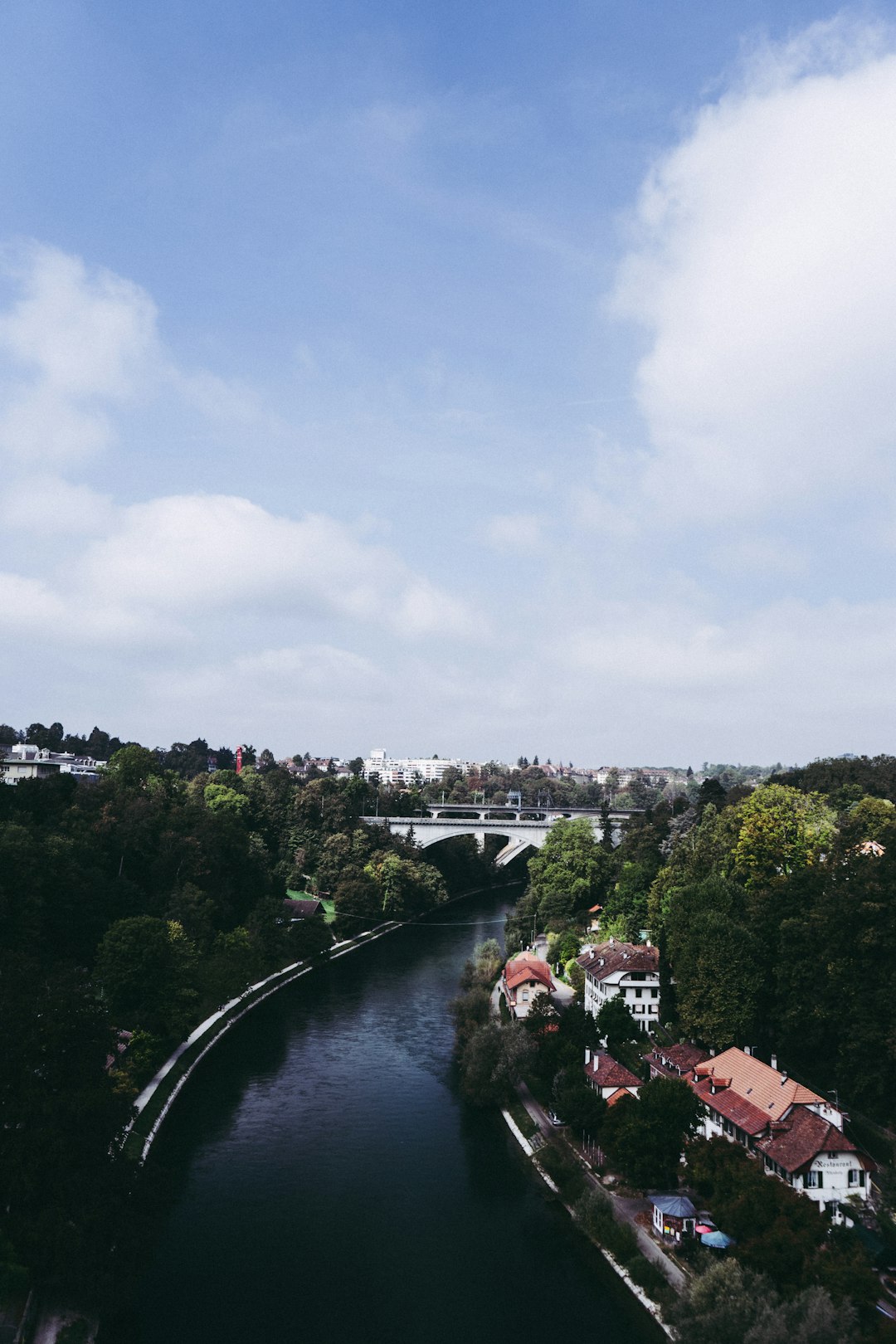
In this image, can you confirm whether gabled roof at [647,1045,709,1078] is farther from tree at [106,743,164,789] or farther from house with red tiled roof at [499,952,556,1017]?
tree at [106,743,164,789]

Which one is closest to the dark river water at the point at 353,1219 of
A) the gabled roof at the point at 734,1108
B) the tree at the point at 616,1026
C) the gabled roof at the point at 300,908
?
the gabled roof at the point at 734,1108

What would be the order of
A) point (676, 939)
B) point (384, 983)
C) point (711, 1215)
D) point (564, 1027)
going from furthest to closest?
point (384, 983) < point (676, 939) < point (564, 1027) < point (711, 1215)

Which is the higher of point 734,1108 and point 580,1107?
point 734,1108

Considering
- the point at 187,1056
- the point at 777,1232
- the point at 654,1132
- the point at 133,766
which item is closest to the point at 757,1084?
the point at 654,1132

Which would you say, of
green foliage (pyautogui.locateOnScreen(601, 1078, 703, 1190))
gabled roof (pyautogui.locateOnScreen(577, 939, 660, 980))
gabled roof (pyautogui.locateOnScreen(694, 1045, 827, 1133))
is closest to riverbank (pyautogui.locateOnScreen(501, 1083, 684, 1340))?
green foliage (pyautogui.locateOnScreen(601, 1078, 703, 1190))

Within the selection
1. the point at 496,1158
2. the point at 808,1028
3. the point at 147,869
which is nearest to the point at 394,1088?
the point at 496,1158

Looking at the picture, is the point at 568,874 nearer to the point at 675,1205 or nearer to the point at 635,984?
the point at 635,984

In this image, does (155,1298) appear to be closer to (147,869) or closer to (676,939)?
(676,939)
